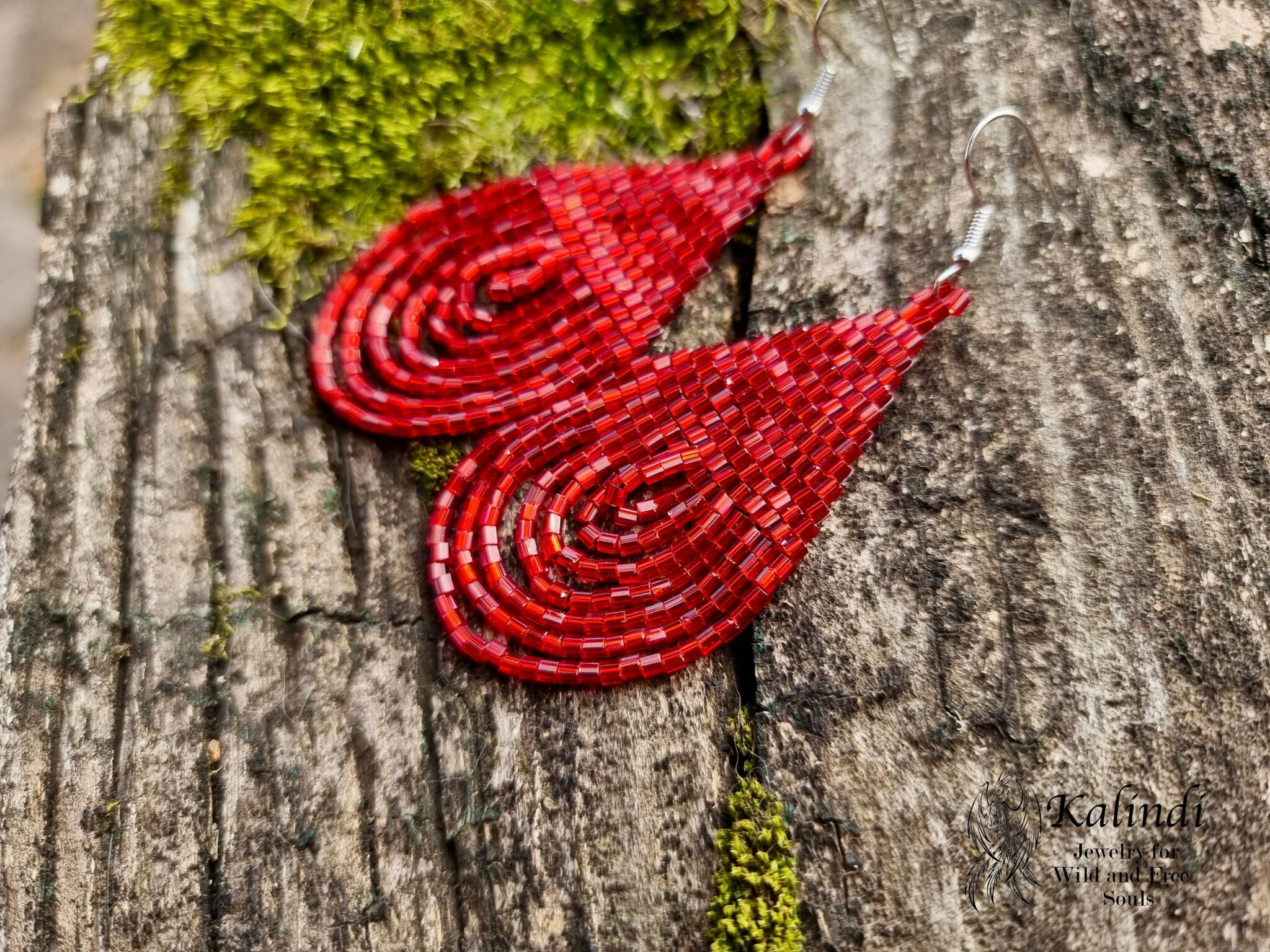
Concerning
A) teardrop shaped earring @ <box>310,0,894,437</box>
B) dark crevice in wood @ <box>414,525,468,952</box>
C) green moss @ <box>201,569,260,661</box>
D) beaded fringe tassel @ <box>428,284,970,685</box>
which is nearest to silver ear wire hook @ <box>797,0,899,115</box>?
teardrop shaped earring @ <box>310,0,894,437</box>

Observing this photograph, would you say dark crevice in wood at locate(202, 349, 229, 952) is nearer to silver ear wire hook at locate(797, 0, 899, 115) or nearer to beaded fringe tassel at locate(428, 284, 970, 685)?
beaded fringe tassel at locate(428, 284, 970, 685)

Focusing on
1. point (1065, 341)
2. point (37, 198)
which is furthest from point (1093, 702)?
point (37, 198)

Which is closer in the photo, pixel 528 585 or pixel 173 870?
pixel 173 870

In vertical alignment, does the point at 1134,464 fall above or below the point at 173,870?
above

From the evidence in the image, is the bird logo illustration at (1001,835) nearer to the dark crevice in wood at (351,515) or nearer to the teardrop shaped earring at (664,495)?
the teardrop shaped earring at (664,495)

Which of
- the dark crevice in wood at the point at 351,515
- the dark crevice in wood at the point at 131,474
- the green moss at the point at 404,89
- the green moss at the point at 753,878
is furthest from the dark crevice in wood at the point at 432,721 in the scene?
the green moss at the point at 404,89

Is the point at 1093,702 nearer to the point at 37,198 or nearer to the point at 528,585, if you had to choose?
the point at 528,585
